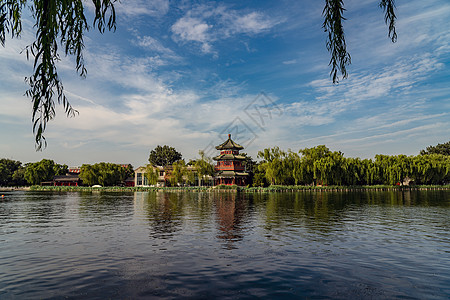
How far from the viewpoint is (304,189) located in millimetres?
57938

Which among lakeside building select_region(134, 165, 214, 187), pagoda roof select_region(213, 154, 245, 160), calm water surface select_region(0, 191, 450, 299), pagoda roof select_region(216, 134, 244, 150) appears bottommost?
calm water surface select_region(0, 191, 450, 299)

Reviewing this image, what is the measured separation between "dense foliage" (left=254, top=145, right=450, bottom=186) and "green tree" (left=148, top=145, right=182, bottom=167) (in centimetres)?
4544

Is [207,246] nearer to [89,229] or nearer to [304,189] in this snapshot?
[89,229]

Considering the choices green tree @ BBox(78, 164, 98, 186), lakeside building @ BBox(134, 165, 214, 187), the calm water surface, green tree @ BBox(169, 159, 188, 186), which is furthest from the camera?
green tree @ BBox(78, 164, 98, 186)

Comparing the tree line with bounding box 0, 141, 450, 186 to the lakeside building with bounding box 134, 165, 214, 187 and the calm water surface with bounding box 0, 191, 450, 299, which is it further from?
the calm water surface with bounding box 0, 191, 450, 299

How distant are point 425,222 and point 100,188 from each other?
70607 millimetres

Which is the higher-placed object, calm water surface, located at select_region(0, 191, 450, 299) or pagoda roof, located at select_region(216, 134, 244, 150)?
pagoda roof, located at select_region(216, 134, 244, 150)

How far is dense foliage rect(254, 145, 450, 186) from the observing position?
5653 centimetres

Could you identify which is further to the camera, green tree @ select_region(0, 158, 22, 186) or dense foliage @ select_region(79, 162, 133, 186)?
green tree @ select_region(0, 158, 22, 186)

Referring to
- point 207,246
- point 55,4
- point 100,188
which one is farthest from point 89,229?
point 100,188

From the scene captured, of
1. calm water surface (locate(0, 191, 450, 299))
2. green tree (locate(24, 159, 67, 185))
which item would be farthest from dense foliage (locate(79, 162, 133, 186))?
calm water surface (locate(0, 191, 450, 299))

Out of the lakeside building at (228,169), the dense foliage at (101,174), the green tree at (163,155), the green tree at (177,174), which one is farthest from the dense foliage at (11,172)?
the green tree at (177,174)

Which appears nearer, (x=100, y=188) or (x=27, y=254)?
(x=27, y=254)

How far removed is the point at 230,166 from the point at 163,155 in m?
41.0
